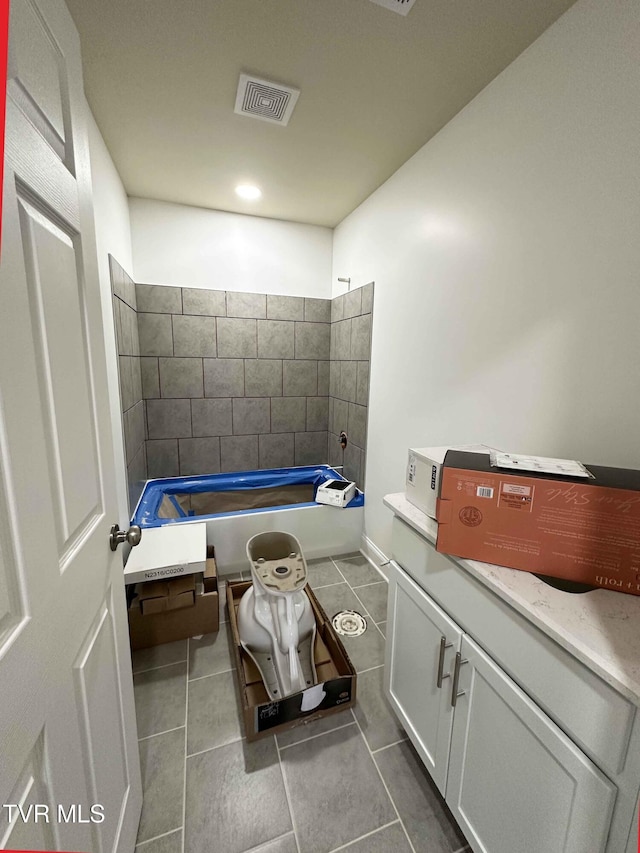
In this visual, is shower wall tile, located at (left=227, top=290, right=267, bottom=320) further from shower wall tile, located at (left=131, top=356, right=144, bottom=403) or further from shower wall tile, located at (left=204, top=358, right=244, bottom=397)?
shower wall tile, located at (left=131, top=356, right=144, bottom=403)

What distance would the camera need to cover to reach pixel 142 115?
1619 millimetres

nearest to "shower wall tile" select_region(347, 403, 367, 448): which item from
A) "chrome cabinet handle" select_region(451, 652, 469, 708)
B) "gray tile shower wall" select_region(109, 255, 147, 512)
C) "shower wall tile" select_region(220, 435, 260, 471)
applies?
"shower wall tile" select_region(220, 435, 260, 471)

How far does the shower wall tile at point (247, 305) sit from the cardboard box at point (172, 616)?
6.68 feet

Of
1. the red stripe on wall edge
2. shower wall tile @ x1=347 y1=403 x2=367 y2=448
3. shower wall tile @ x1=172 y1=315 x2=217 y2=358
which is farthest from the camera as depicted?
shower wall tile @ x1=172 y1=315 x2=217 y2=358

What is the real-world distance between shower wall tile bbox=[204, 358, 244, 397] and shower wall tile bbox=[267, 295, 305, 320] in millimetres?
497

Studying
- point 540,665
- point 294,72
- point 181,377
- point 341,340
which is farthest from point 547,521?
point 181,377

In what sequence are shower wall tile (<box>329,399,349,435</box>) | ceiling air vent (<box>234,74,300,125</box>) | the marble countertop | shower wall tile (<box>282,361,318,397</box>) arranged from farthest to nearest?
1. shower wall tile (<box>282,361,318,397</box>)
2. shower wall tile (<box>329,399,349,435</box>)
3. ceiling air vent (<box>234,74,300,125</box>)
4. the marble countertop

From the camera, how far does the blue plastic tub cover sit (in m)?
2.45

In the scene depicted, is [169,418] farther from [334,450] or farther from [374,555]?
[374,555]

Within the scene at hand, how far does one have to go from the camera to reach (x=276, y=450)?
3117 millimetres

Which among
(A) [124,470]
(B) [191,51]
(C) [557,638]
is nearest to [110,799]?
(C) [557,638]

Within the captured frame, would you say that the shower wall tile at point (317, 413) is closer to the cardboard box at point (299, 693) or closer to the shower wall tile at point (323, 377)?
the shower wall tile at point (323, 377)

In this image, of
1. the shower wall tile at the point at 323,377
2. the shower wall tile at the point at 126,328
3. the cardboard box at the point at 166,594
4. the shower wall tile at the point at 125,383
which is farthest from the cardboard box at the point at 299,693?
the shower wall tile at the point at 323,377

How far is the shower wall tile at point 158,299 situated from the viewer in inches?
103
